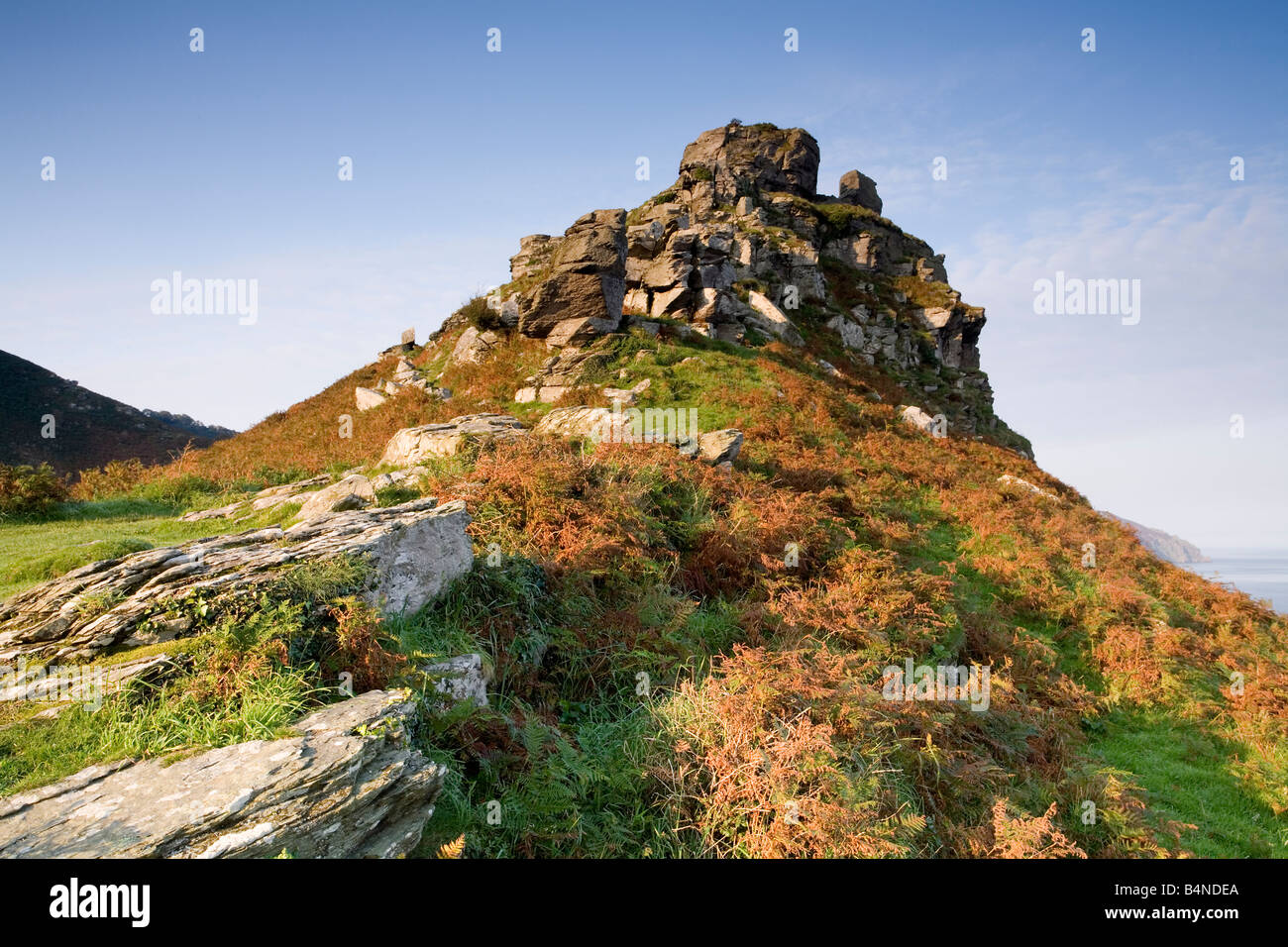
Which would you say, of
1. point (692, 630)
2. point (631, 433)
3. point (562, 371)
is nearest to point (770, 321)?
point (562, 371)

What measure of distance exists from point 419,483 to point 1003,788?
31.5ft

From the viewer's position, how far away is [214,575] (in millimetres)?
5984

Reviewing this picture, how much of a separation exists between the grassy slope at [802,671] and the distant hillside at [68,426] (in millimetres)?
63862

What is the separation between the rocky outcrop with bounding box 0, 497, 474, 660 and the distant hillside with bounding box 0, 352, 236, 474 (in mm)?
64485

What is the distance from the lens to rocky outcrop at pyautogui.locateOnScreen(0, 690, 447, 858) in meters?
3.38

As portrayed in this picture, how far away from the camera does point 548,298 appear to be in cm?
2217

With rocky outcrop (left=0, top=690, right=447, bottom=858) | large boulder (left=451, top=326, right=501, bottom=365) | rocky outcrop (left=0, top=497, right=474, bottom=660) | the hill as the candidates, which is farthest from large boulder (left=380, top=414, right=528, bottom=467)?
large boulder (left=451, top=326, right=501, bottom=365)

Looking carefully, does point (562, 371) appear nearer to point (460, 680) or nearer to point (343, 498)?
point (343, 498)

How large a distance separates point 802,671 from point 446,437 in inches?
347

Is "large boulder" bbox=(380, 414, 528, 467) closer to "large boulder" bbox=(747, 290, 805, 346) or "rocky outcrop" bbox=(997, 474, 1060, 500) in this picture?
"rocky outcrop" bbox=(997, 474, 1060, 500)

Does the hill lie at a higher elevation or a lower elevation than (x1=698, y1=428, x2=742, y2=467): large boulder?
lower

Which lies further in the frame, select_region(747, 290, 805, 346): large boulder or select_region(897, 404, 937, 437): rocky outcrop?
select_region(747, 290, 805, 346): large boulder
